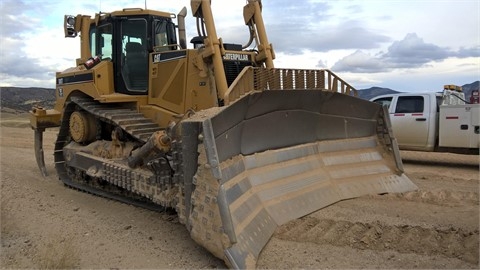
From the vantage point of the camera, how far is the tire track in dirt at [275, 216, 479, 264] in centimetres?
425

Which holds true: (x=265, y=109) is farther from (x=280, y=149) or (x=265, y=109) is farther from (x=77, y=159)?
(x=77, y=159)

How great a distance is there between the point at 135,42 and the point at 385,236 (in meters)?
4.84

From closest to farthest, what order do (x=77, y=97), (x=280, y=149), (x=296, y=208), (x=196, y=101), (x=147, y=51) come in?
(x=296, y=208)
(x=280, y=149)
(x=196, y=101)
(x=147, y=51)
(x=77, y=97)

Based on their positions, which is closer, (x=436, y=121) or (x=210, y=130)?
(x=210, y=130)

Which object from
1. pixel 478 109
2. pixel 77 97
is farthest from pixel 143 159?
pixel 478 109

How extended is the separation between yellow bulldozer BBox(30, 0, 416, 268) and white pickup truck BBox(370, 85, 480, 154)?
12.1 feet

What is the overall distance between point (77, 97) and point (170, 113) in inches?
81.7

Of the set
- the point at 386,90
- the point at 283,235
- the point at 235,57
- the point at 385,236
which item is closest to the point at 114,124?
the point at 235,57

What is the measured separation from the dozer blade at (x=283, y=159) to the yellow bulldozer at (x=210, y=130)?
0.02 meters

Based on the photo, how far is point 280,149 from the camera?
5547mm

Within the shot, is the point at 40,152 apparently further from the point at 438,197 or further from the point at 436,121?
the point at 436,121

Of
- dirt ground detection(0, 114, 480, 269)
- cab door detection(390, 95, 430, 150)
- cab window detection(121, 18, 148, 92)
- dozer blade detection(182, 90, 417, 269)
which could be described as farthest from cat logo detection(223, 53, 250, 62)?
cab door detection(390, 95, 430, 150)

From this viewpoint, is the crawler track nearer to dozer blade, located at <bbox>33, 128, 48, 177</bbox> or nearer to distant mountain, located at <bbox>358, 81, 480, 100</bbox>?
dozer blade, located at <bbox>33, 128, 48, 177</bbox>

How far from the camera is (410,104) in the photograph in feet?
34.8
